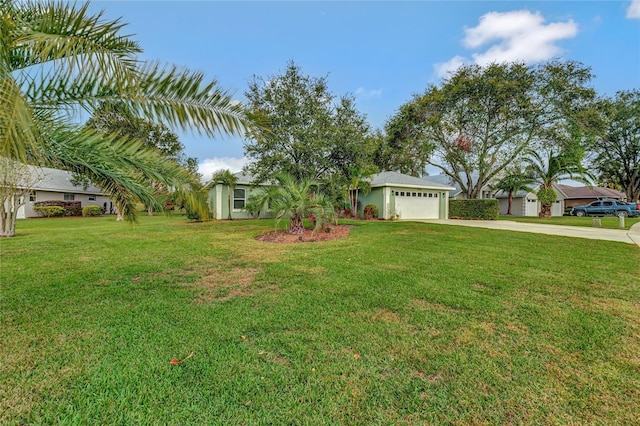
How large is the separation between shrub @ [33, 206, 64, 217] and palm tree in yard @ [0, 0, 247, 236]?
25.1 metres

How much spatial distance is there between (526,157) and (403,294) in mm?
25137

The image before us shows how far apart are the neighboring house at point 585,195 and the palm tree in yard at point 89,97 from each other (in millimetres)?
39599

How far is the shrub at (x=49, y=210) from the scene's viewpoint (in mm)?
21656

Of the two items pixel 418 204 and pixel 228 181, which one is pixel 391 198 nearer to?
pixel 418 204

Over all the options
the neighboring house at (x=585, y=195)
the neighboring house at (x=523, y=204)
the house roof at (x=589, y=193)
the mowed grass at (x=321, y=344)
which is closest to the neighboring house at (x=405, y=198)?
the neighboring house at (x=523, y=204)

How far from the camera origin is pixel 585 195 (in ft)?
112

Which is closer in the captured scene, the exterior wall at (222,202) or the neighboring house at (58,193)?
the exterior wall at (222,202)

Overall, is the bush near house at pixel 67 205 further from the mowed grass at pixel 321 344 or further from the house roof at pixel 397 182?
the house roof at pixel 397 182

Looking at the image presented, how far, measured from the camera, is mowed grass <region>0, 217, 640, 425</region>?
2.07 m

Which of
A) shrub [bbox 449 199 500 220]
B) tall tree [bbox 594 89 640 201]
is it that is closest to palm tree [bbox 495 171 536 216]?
shrub [bbox 449 199 500 220]

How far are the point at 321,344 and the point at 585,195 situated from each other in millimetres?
43760

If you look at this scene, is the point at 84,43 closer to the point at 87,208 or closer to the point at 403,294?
the point at 403,294

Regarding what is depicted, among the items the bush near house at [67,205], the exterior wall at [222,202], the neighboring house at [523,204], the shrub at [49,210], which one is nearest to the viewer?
the exterior wall at [222,202]

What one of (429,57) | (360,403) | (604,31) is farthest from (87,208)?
(604,31)
